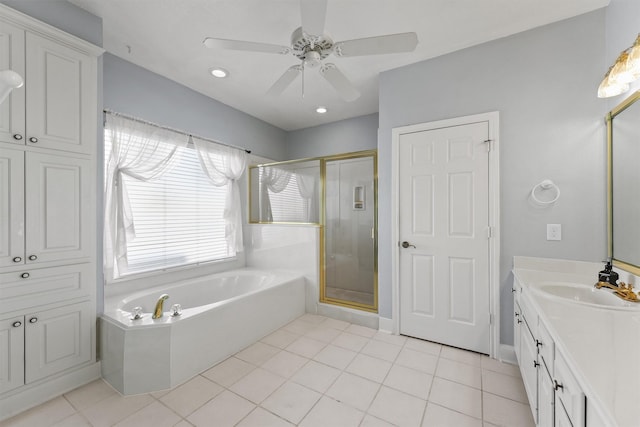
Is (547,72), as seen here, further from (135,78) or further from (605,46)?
(135,78)

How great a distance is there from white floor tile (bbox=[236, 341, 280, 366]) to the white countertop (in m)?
1.96

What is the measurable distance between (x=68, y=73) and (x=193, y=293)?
7.24 feet

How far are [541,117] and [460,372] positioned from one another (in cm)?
207

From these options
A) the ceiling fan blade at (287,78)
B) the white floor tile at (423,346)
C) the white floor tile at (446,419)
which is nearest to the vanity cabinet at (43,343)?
the ceiling fan blade at (287,78)

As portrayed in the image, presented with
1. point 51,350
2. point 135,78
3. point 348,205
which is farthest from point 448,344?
point 135,78

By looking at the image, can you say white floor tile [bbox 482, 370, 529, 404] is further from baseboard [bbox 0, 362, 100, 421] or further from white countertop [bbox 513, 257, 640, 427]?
baseboard [bbox 0, 362, 100, 421]

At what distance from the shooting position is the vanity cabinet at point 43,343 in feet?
5.25

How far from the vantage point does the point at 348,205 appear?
3.19 metres

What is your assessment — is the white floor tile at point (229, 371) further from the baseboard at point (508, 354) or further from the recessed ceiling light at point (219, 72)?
the recessed ceiling light at point (219, 72)

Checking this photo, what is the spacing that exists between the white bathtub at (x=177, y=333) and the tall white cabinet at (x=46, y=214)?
0.25m

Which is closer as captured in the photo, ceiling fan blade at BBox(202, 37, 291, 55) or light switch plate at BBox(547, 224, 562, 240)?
ceiling fan blade at BBox(202, 37, 291, 55)

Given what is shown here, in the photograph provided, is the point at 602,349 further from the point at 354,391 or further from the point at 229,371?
the point at 229,371

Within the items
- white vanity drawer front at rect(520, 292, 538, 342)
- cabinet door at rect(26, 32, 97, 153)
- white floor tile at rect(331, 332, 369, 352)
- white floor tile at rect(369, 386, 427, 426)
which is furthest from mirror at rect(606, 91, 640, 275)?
cabinet door at rect(26, 32, 97, 153)

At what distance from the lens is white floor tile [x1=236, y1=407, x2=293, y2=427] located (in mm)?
1548
